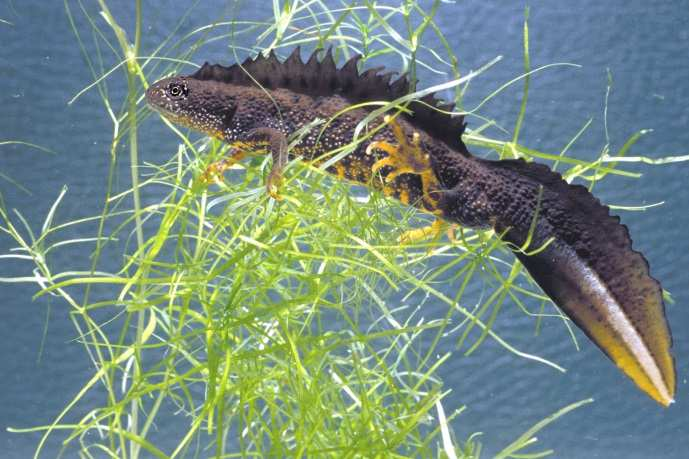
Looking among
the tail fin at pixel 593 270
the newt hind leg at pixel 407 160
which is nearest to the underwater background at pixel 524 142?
the newt hind leg at pixel 407 160

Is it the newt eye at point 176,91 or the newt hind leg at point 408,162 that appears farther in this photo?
the newt eye at point 176,91

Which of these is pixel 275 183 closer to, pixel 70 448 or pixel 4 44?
pixel 4 44

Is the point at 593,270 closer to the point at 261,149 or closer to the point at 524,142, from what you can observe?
the point at 261,149

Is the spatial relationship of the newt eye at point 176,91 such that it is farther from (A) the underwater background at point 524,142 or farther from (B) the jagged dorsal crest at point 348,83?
(A) the underwater background at point 524,142

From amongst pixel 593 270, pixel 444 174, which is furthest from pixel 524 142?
pixel 593 270

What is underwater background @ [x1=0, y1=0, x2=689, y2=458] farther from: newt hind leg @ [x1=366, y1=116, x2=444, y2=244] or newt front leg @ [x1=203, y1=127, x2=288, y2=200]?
newt hind leg @ [x1=366, y1=116, x2=444, y2=244]

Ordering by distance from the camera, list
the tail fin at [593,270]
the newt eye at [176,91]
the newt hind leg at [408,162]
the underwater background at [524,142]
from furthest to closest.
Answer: the underwater background at [524,142] < the newt eye at [176,91] < the newt hind leg at [408,162] < the tail fin at [593,270]

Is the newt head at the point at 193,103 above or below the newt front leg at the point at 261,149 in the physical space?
above
